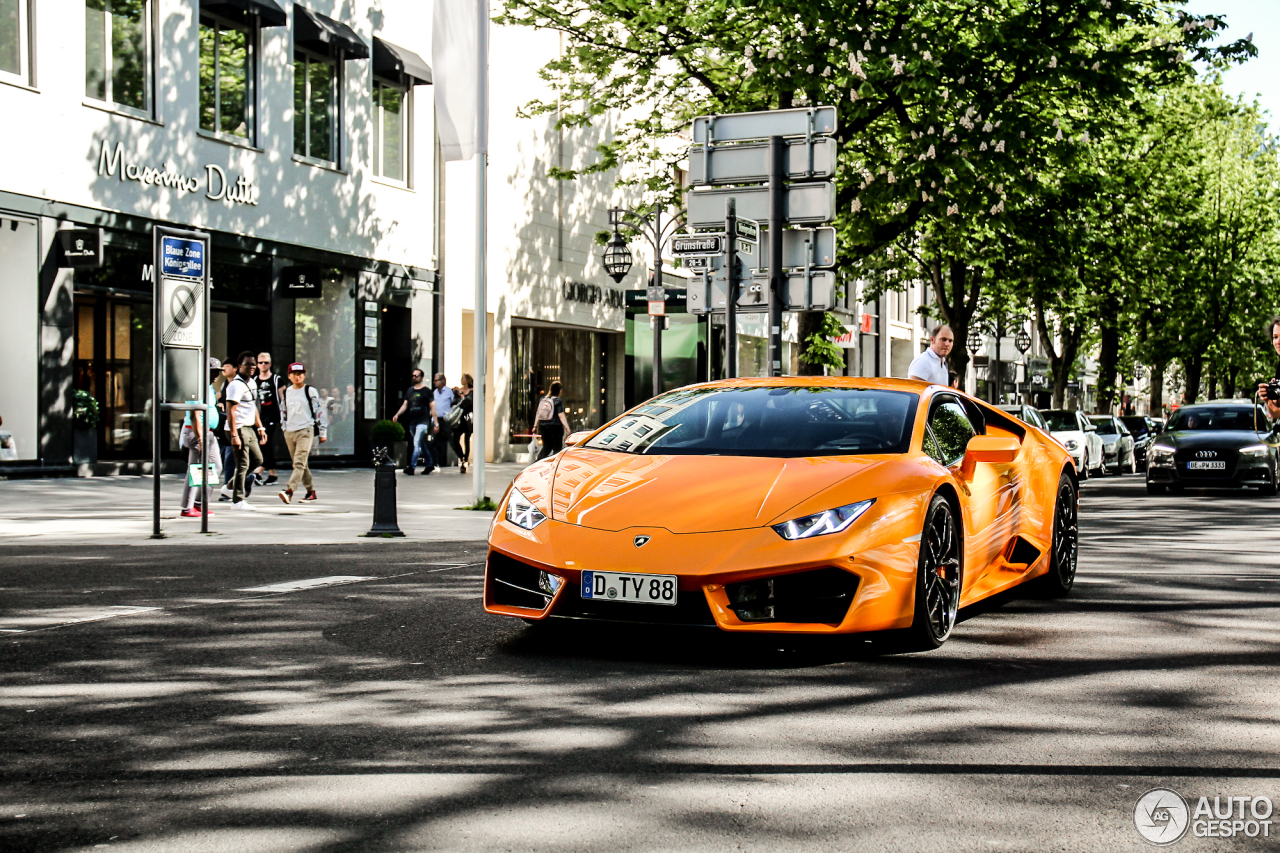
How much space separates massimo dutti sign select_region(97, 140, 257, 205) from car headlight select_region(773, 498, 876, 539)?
1717 centimetres

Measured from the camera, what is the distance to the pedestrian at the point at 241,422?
17.1 meters

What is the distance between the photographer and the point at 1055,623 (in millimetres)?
8031

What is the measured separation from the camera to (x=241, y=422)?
17328mm

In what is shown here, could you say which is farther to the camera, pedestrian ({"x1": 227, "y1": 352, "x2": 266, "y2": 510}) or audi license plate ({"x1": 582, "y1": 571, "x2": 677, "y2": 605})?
pedestrian ({"x1": 227, "y1": 352, "x2": 266, "y2": 510})

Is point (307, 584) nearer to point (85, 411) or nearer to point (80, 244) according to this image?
point (80, 244)

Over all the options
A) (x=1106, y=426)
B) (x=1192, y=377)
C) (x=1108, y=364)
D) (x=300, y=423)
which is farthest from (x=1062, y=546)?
(x=1192, y=377)

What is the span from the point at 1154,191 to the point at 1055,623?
33.2 m

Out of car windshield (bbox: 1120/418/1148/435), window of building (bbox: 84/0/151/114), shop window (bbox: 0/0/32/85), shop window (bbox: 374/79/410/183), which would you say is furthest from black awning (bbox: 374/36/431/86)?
car windshield (bbox: 1120/418/1148/435)

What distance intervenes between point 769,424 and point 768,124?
820 cm

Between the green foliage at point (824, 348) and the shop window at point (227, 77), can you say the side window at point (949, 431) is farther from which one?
the shop window at point (227, 77)

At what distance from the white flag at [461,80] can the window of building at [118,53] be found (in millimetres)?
6380

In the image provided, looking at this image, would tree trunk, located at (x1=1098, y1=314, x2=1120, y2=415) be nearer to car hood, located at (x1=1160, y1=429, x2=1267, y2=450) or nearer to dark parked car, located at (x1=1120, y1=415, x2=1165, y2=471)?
dark parked car, located at (x1=1120, y1=415, x2=1165, y2=471)

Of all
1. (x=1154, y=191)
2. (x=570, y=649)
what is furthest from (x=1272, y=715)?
(x=1154, y=191)

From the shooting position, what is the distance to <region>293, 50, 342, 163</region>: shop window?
2608cm
